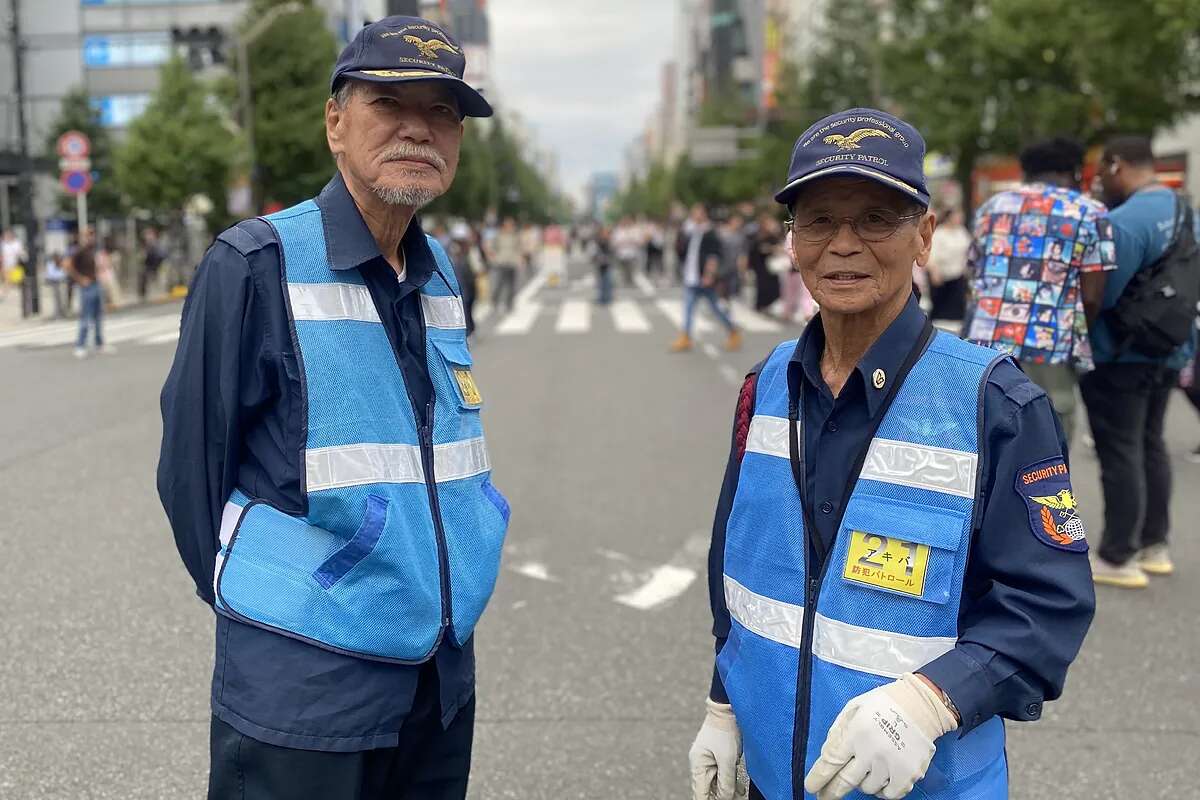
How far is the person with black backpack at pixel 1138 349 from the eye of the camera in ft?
17.4

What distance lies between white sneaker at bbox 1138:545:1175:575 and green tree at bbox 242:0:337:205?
41605mm

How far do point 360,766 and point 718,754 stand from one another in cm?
63

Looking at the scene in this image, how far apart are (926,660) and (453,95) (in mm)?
1310

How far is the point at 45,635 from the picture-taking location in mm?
4891

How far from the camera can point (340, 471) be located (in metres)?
2.06

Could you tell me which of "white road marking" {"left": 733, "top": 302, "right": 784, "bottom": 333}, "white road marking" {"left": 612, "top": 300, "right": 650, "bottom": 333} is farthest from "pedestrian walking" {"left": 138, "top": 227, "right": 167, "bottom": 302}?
"white road marking" {"left": 733, "top": 302, "right": 784, "bottom": 333}

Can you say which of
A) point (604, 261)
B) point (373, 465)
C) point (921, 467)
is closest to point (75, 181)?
point (604, 261)

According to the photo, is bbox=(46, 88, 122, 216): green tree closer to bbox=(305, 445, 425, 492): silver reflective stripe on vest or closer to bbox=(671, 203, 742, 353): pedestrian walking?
bbox=(671, 203, 742, 353): pedestrian walking

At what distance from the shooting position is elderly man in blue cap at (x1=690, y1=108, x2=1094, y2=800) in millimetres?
1851

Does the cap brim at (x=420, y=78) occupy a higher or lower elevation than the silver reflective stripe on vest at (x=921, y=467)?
higher

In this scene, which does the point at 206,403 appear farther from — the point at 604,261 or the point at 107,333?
the point at 604,261

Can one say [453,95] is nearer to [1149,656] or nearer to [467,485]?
[467,485]

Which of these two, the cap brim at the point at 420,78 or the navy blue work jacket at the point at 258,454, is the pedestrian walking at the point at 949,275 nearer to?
the cap brim at the point at 420,78

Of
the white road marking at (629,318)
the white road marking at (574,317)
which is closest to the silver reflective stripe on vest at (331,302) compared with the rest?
the white road marking at (629,318)
